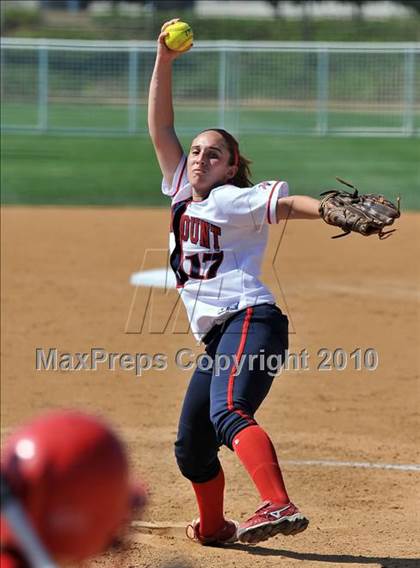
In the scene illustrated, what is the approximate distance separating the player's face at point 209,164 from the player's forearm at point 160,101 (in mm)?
316

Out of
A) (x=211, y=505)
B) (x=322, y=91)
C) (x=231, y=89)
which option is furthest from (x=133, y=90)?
(x=211, y=505)

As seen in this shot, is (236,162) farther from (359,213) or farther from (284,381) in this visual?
(284,381)

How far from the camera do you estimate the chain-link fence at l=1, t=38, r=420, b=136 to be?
2173cm

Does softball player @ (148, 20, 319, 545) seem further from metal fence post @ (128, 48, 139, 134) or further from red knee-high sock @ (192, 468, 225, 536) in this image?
metal fence post @ (128, 48, 139, 134)

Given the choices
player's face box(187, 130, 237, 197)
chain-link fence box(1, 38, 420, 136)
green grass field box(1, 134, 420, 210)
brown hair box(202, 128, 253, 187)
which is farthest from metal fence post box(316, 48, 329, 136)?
player's face box(187, 130, 237, 197)

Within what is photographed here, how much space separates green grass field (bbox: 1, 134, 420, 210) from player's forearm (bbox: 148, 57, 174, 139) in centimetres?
959

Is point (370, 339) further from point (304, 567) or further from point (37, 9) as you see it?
point (37, 9)

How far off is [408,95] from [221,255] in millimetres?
18451

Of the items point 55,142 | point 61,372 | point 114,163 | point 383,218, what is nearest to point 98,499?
point 383,218

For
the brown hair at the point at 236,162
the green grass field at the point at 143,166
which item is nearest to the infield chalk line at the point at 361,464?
the brown hair at the point at 236,162

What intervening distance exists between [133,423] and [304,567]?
225cm

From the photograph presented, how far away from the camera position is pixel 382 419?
20.9 feet

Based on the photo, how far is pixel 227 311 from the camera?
4.14 meters

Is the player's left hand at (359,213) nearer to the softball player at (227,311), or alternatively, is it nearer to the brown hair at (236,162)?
the softball player at (227,311)
